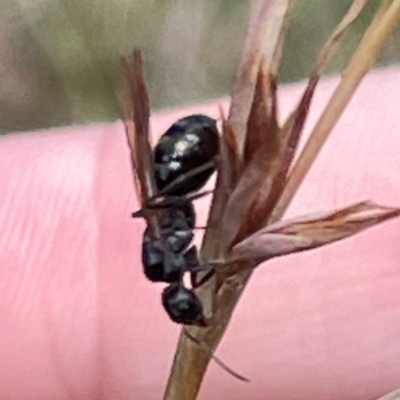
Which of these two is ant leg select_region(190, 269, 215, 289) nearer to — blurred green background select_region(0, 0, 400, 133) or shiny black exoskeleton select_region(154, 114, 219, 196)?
shiny black exoskeleton select_region(154, 114, 219, 196)

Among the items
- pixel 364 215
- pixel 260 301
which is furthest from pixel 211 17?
pixel 364 215

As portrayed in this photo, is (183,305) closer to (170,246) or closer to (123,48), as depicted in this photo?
(170,246)

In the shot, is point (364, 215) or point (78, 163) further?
point (78, 163)

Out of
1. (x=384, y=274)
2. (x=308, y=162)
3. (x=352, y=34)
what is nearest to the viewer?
(x=308, y=162)

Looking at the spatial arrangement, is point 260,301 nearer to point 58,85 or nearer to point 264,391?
point 264,391

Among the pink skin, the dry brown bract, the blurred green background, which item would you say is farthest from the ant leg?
the blurred green background

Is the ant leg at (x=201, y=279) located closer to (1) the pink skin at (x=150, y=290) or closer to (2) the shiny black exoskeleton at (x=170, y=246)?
(2) the shiny black exoskeleton at (x=170, y=246)
